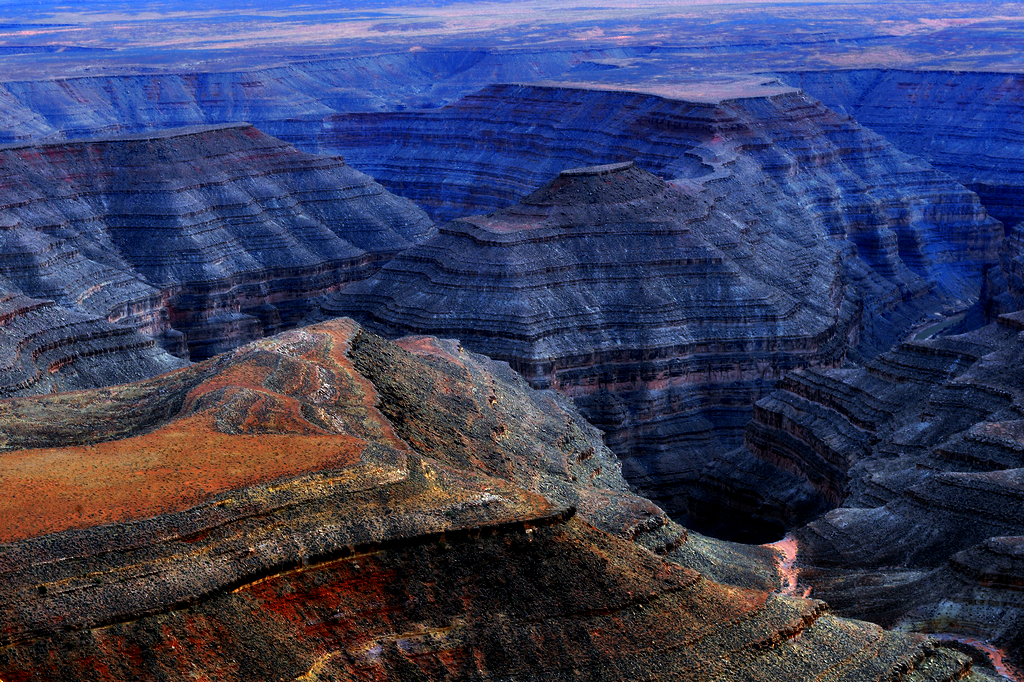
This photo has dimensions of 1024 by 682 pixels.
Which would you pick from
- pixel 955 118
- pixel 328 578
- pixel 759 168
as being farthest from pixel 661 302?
pixel 955 118

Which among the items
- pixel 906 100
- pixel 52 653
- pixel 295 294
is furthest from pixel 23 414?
pixel 906 100

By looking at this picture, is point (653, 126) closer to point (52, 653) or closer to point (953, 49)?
point (52, 653)

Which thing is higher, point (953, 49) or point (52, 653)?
point (52, 653)

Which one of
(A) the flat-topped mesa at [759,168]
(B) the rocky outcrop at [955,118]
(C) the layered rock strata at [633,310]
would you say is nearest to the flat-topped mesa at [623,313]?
(C) the layered rock strata at [633,310]

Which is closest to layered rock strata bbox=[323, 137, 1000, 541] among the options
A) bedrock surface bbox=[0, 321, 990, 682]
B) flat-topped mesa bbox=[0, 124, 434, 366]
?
flat-topped mesa bbox=[0, 124, 434, 366]

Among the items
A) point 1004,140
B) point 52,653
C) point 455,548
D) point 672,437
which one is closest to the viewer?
point 52,653

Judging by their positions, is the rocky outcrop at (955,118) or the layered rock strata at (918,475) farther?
the rocky outcrop at (955,118)

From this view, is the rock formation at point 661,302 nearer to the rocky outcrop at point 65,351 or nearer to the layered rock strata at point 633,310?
the layered rock strata at point 633,310
